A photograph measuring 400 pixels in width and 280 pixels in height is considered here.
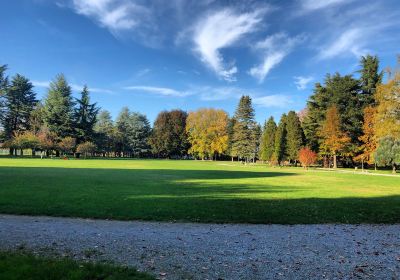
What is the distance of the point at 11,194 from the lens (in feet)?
43.8

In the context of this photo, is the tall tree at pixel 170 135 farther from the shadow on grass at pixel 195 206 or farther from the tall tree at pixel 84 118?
the shadow on grass at pixel 195 206

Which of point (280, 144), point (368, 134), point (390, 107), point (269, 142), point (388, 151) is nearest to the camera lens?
point (390, 107)

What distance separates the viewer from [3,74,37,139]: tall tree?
76500mm

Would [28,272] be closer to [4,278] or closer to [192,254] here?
[4,278]

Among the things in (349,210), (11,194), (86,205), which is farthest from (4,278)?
(349,210)

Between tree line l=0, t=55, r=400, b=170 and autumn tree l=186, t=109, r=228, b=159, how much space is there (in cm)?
27

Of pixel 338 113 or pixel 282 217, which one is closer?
pixel 282 217

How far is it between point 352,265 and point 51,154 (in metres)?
84.6

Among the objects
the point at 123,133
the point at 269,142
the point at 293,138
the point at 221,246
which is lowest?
the point at 221,246

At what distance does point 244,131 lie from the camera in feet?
230

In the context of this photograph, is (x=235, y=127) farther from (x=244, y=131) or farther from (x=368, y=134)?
(x=368, y=134)

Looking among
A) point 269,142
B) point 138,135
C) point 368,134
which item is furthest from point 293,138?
point 138,135

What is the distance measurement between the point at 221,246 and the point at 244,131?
64.2 meters

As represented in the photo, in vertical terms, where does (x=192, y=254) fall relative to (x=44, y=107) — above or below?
below
